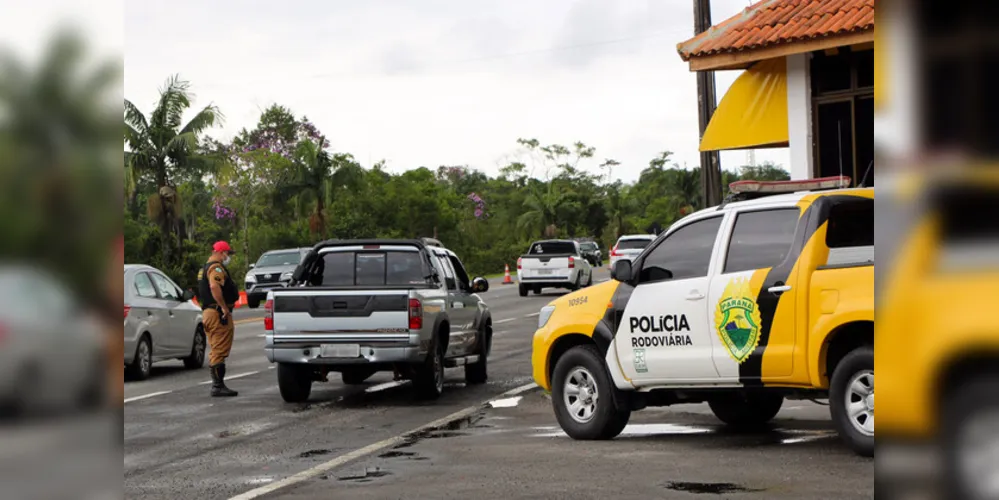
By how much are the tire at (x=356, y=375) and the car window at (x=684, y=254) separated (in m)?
4.80

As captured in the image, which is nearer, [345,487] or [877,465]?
[877,465]

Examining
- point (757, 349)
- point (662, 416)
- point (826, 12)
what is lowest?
point (662, 416)

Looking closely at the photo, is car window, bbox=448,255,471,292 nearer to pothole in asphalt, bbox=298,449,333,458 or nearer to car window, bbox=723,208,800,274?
pothole in asphalt, bbox=298,449,333,458

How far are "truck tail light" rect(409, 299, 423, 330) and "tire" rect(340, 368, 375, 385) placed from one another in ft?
3.10

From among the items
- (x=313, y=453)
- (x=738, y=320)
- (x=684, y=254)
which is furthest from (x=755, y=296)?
(x=313, y=453)

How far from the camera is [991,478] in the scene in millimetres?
1256

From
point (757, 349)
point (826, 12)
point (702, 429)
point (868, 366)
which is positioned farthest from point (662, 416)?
point (826, 12)

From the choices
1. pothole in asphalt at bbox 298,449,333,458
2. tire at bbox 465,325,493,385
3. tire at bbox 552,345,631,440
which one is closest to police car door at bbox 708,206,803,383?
tire at bbox 552,345,631,440


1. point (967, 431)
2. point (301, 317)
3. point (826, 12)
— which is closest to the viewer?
point (967, 431)

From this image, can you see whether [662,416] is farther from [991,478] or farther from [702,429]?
[991,478]

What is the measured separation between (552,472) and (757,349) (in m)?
1.73

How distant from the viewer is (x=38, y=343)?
3.69 ft

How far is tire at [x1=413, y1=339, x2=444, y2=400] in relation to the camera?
13.7 meters

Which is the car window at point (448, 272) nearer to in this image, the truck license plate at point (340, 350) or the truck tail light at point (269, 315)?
the truck license plate at point (340, 350)
